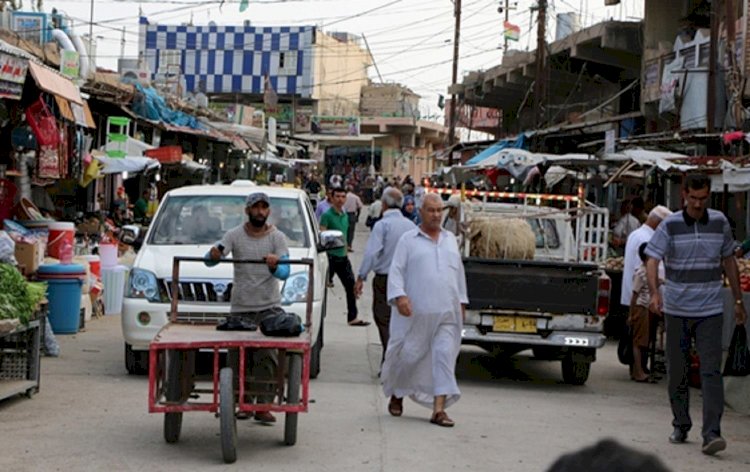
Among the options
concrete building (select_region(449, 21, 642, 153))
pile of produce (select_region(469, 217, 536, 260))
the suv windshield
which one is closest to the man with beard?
the suv windshield

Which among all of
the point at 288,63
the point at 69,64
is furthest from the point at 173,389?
the point at 288,63

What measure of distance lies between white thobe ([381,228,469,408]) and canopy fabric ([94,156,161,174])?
46.3 ft

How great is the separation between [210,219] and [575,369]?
4.08 meters

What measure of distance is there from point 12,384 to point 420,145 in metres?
78.2

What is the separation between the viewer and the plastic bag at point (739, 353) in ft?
38.9

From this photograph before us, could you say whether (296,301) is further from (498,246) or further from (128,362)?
(498,246)

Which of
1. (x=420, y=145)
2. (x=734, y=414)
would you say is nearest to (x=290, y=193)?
(x=734, y=414)

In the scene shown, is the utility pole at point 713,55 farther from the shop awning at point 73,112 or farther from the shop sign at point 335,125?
the shop sign at point 335,125

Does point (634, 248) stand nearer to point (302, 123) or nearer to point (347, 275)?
point (347, 275)

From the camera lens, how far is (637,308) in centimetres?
1390

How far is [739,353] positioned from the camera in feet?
Answer: 39.1

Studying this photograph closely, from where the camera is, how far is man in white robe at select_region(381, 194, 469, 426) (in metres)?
10.4

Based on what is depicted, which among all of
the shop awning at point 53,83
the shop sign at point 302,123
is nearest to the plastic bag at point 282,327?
the shop awning at point 53,83

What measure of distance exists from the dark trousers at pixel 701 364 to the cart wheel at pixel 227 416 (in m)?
3.41
